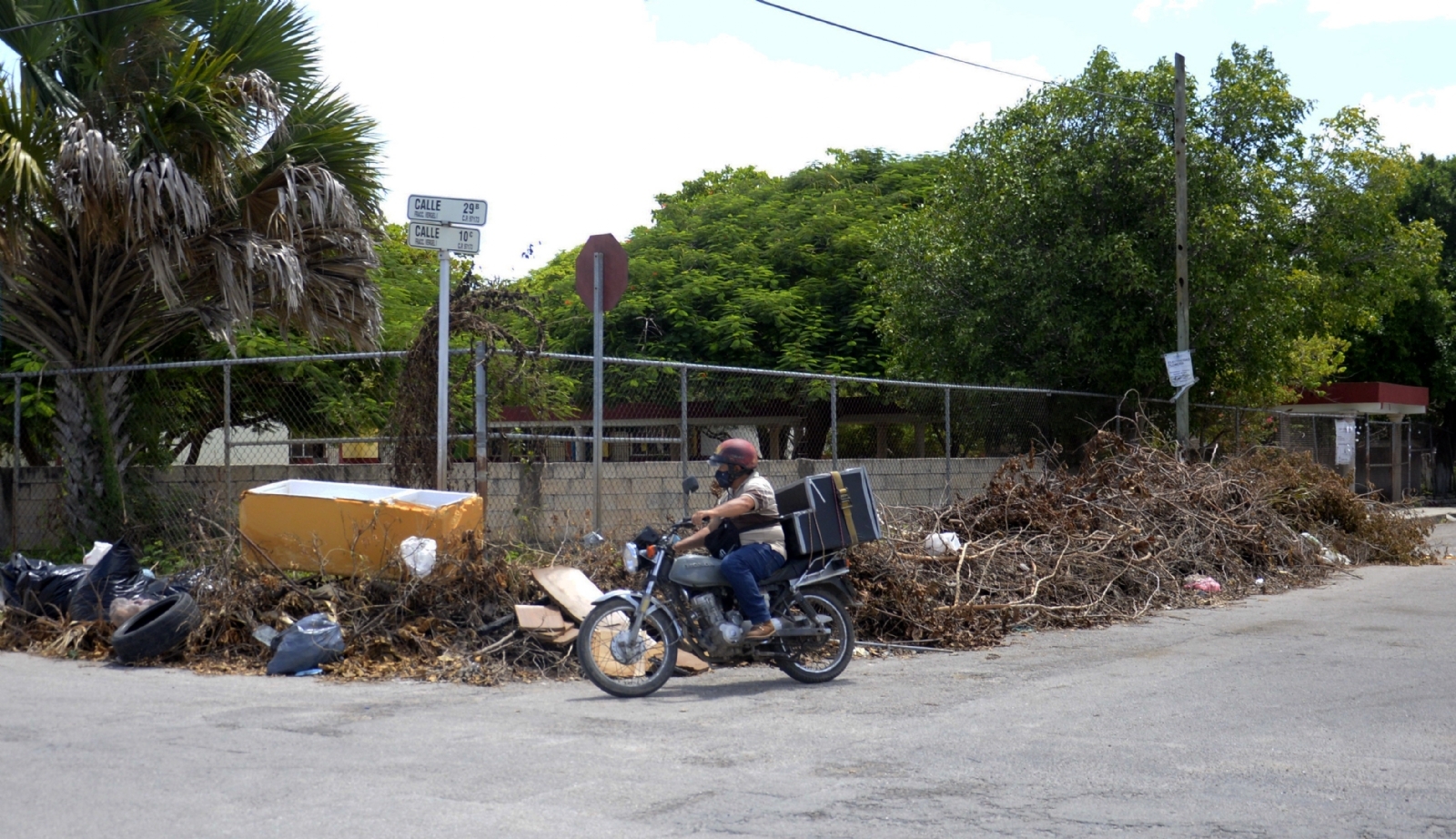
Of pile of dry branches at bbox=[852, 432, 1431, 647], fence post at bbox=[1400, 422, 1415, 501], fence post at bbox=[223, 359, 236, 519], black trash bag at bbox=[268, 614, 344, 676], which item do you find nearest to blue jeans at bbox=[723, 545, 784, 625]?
pile of dry branches at bbox=[852, 432, 1431, 647]

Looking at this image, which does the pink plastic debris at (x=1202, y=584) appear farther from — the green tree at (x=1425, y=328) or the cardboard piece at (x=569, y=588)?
the green tree at (x=1425, y=328)

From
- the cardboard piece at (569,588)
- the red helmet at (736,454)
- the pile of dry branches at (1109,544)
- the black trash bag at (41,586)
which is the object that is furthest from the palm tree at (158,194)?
the pile of dry branches at (1109,544)

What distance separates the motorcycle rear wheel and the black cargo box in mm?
332

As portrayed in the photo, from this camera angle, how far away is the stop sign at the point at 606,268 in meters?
10.4

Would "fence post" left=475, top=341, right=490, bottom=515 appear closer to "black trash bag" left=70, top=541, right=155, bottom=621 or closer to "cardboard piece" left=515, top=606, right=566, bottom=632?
"cardboard piece" left=515, top=606, right=566, bottom=632

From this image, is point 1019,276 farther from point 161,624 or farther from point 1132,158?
point 161,624

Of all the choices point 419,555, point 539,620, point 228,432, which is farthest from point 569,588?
point 228,432

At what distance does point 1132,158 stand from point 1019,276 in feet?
8.11

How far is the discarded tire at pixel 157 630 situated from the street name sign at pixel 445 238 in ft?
9.91

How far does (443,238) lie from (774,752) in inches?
210

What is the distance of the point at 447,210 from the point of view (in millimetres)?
9930

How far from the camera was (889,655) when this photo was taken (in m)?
9.37

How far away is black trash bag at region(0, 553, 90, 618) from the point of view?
31.3 feet

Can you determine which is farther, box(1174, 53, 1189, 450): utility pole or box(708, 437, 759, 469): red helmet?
box(1174, 53, 1189, 450): utility pole
